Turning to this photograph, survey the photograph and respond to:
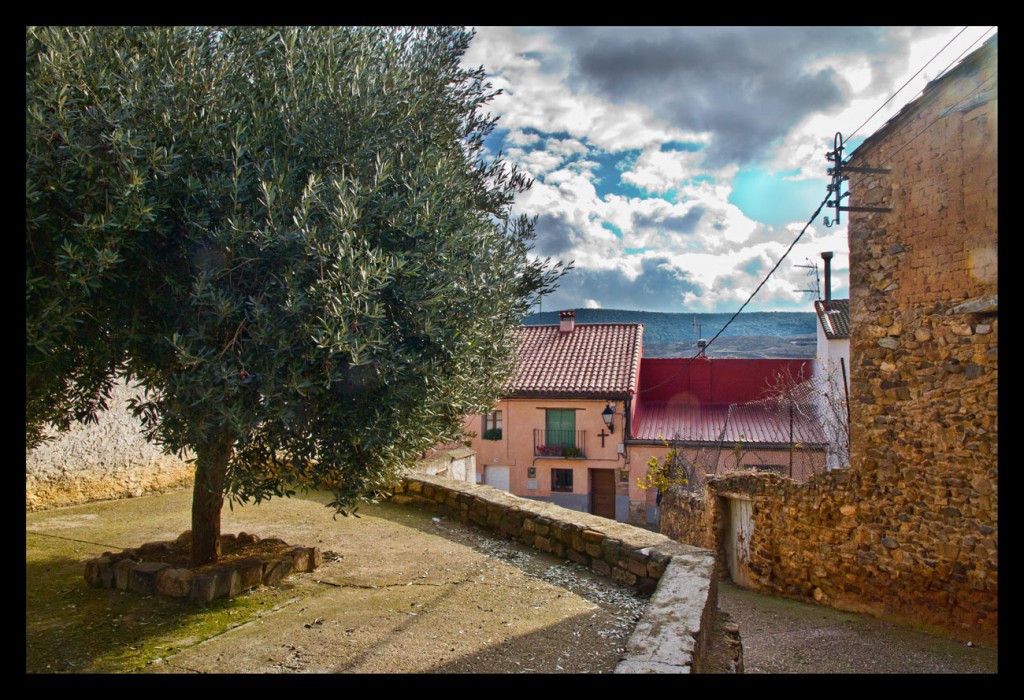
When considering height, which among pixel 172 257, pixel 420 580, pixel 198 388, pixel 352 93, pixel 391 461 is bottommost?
pixel 420 580

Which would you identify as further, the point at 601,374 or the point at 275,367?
the point at 601,374

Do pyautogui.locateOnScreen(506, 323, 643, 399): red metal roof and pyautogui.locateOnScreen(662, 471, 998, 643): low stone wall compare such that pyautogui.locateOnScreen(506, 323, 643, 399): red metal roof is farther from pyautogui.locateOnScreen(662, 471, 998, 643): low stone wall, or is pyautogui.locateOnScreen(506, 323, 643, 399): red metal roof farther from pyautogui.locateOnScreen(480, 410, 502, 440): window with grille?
pyautogui.locateOnScreen(662, 471, 998, 643): low stone wall

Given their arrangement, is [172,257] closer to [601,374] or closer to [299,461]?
[299,461]

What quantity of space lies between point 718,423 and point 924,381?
14.6 metres

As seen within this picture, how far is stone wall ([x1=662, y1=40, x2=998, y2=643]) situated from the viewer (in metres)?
7.59

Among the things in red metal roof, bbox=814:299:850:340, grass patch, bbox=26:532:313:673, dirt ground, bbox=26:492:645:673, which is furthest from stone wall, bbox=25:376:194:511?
red metal roof, bbox=814:299:850:340

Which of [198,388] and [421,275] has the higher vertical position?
[421,275]

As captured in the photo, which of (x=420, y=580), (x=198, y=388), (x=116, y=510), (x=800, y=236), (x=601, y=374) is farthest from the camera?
(x=601, y=374)

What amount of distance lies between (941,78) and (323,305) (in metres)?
7.89

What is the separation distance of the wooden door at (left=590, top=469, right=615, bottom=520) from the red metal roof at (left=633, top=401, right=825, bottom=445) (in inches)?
65.2

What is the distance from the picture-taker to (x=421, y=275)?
14.9 feet

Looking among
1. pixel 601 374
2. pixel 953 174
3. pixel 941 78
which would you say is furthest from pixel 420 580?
pixel 601 374

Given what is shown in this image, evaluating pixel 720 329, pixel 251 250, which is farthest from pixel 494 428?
pixel 251 250

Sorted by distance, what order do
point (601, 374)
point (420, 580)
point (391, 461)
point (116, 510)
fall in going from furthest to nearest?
point (601, 374) → point (116, 510) → point (420, 580) → point (391, 461)
